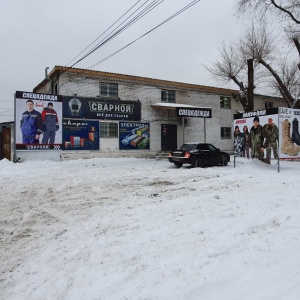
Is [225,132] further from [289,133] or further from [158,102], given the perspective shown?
[289,133]

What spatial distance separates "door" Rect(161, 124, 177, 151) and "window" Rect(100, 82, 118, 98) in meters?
4.80

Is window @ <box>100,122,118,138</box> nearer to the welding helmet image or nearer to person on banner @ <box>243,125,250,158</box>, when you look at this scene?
the welding helmet image

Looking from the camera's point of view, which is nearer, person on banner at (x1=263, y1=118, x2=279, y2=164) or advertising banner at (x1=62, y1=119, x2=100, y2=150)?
person on banner at (x1=263, y1=118, x2=279, y2=164)

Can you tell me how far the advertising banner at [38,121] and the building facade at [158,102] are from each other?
1.66 meters

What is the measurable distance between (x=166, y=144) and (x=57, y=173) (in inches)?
481

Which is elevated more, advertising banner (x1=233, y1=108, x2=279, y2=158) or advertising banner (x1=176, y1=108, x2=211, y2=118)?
advertising banner (x1=176, y1=108, x2=211, y2=118)

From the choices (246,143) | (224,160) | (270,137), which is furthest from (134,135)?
(270,137)

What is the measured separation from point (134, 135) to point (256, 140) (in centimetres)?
1094

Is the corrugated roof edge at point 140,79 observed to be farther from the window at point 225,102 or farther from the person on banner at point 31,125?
the person on banner at point 31,125

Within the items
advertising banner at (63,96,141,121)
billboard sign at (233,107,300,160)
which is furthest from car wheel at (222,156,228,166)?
advertising banner at (63,96,141,121)

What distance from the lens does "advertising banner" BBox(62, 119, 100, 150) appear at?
20.7 m

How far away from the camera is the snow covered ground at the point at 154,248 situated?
3.51 metres

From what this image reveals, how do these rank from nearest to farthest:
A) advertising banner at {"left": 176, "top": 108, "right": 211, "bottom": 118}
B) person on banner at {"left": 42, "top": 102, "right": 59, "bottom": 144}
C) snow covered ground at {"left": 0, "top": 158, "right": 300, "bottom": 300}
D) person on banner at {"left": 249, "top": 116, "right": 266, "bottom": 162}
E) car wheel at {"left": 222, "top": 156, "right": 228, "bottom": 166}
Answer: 1. snow covered ground at {"left": 0, "top": 158, "right": 300, "bottom": 300}
2. person on banner at {"left": 249, "top": 116, "right": 266, "bottom": 162}
3. car wheel at {"left": 222, "top": 156, "right": 228, "bottom": 166}
4. person on banner at {"left": 42, "top": 102, "right": 59, "bottom": 144}
5. advertising banner at {"left": 176, "top": 108, "right": 211, "bottom": 118}

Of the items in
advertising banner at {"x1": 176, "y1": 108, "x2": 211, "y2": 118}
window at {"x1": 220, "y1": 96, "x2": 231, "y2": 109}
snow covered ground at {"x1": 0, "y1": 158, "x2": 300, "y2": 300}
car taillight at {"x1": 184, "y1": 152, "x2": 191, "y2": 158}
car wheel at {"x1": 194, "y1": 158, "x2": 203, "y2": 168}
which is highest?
window at {"x1": 220, "y1": 96, "x2": 231, "y2": 109}
